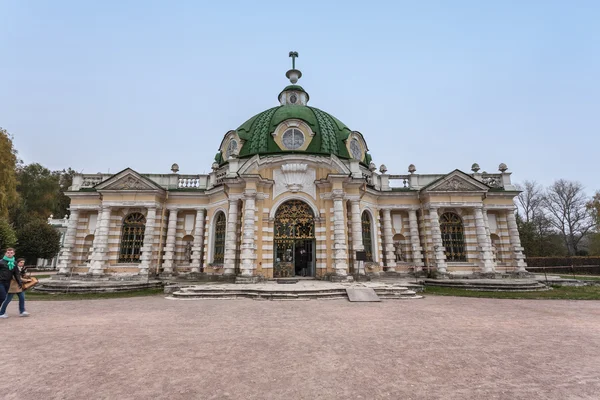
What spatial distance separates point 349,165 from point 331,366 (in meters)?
16.3

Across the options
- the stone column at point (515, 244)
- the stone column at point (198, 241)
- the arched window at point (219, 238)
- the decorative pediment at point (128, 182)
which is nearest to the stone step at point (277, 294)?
the arched window at point (219, 238)

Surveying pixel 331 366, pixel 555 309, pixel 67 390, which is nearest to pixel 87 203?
pixel 67 390

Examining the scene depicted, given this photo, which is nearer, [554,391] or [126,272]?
[554,391]

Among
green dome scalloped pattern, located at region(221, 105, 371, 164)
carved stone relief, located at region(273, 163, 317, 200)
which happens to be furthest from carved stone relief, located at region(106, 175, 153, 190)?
carved stone relief, located at region(273, 163, 317, 200)

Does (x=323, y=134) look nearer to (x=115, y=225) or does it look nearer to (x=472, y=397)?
(x=115, y=225)

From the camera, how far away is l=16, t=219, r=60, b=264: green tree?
34594mm

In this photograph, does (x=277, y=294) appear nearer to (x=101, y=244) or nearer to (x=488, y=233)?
(x=101, y=244)

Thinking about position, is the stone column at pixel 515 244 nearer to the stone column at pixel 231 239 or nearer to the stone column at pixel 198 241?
the stone column at pixel 231 239

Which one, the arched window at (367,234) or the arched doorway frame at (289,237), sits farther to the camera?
the arched window at (367,234)

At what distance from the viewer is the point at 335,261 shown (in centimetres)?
1709

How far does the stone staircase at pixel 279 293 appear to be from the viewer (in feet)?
42.0

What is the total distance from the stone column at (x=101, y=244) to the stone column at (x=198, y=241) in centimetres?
593

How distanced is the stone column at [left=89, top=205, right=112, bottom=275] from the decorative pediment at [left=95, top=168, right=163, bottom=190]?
169 centimetres

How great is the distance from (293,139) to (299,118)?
163 centimetres
